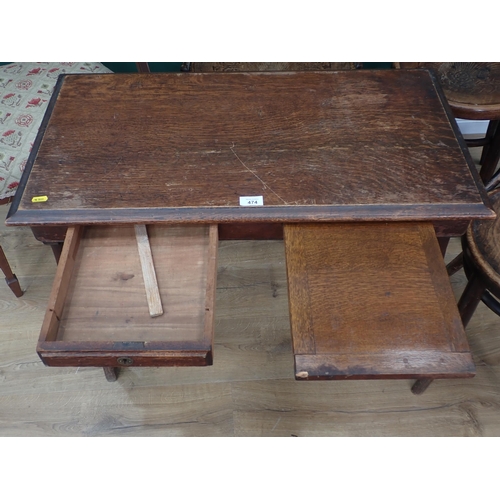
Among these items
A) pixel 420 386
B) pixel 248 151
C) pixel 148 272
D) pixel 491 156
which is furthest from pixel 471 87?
pixel 148 272

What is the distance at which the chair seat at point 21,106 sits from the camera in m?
1.41

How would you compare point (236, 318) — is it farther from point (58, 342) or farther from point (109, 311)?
point (58, 342)

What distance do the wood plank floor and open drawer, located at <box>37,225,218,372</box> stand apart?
0.47 meters

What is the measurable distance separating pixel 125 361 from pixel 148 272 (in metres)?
0.23

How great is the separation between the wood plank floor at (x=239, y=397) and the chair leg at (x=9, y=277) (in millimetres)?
83

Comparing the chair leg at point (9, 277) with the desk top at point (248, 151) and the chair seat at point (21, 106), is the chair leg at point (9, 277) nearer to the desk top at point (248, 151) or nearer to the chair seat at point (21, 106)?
the chair seat at point (21, 106)

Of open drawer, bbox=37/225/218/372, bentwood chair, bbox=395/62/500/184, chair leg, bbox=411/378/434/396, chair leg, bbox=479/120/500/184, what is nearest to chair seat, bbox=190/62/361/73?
bentwood chair, bbox=395/62/500/184

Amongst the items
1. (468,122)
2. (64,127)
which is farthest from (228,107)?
(468,122)

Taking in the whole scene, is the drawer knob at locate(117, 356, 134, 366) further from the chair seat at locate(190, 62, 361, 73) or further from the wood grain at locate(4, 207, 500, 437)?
the chair seat at locate(190, 62, 361, 73)

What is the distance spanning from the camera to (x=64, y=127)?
1.24 m

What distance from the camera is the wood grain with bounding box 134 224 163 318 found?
1.07 meters

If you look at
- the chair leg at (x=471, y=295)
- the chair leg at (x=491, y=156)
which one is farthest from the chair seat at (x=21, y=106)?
the chair leg at (x=491, y=156)

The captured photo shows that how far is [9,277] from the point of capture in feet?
5.20

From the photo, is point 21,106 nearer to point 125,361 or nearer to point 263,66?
point 263,66
